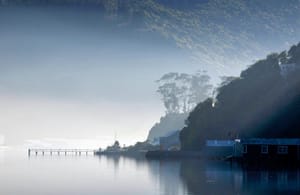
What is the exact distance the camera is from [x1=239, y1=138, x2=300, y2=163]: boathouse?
95.1 m

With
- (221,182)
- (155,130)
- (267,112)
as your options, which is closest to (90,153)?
(155,130)

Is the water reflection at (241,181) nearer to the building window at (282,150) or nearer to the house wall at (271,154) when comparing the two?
the house wall at (271,154)

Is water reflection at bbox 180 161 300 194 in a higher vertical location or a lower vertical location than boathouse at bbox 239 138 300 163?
lower

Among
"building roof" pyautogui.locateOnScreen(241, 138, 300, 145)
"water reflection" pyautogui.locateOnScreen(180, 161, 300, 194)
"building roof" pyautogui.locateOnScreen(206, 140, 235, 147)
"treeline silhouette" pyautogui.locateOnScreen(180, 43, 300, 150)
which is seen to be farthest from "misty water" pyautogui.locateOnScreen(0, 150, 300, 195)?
"building roof" pyautogui.locateOnScreen(206, 140, 235, 147)

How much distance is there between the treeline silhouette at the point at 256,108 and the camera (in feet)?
329

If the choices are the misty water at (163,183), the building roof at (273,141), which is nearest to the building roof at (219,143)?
the building roof at (273,141)

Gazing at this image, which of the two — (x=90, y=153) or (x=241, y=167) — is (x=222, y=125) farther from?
(x=90, y=153)

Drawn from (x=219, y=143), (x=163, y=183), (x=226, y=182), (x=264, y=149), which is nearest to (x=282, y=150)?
(x=264, y=149)

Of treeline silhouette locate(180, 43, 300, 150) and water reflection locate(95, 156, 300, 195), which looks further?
treeline silhouette locate(180, 43, 300, 150)

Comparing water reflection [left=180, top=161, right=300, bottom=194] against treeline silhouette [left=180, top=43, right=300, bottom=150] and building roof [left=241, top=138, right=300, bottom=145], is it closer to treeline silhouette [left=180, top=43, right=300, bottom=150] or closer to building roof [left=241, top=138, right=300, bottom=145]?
building roof [left=241, top=138, right=300, bottom=145]

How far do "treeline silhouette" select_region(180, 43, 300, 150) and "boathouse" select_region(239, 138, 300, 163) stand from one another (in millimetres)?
2375

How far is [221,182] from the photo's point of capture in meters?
65.1

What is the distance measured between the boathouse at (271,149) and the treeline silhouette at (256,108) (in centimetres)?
237

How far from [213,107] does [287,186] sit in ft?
190
